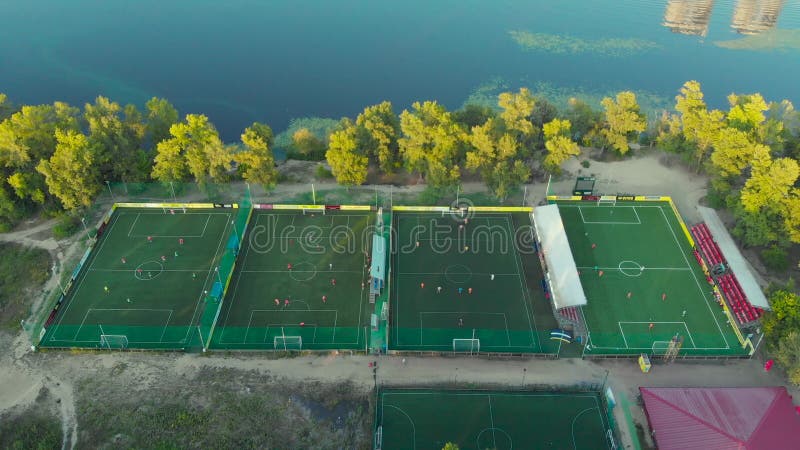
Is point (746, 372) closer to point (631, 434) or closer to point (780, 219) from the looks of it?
point (631, 434)

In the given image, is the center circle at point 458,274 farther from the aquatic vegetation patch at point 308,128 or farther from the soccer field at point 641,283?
the aquatic vegetation patch at point 308,128

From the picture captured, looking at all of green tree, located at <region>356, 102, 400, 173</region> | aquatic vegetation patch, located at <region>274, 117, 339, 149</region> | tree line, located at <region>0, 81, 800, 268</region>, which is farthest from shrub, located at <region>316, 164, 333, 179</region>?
aquatic vegetation patch, located at <region>274, 117, 339, 149</region>

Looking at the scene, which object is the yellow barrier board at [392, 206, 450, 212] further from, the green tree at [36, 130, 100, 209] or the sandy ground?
the green tree at [36, 130, 100, 209]

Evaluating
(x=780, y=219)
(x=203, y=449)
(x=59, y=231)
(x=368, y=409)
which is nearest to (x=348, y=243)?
(x=368, y=409)

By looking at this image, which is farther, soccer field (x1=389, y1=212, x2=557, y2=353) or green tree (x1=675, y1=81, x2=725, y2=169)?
green tree (x1=675, y1=81, x2=725, y2=169)

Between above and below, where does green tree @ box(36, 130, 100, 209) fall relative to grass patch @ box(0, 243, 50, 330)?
above

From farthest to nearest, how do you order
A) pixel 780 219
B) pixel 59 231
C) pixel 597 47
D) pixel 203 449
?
pixel 597 47
pixel 59 231
pixel 780 219
pixel 203 449

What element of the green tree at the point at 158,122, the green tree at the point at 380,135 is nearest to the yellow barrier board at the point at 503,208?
the green tree at the point at 380,135
